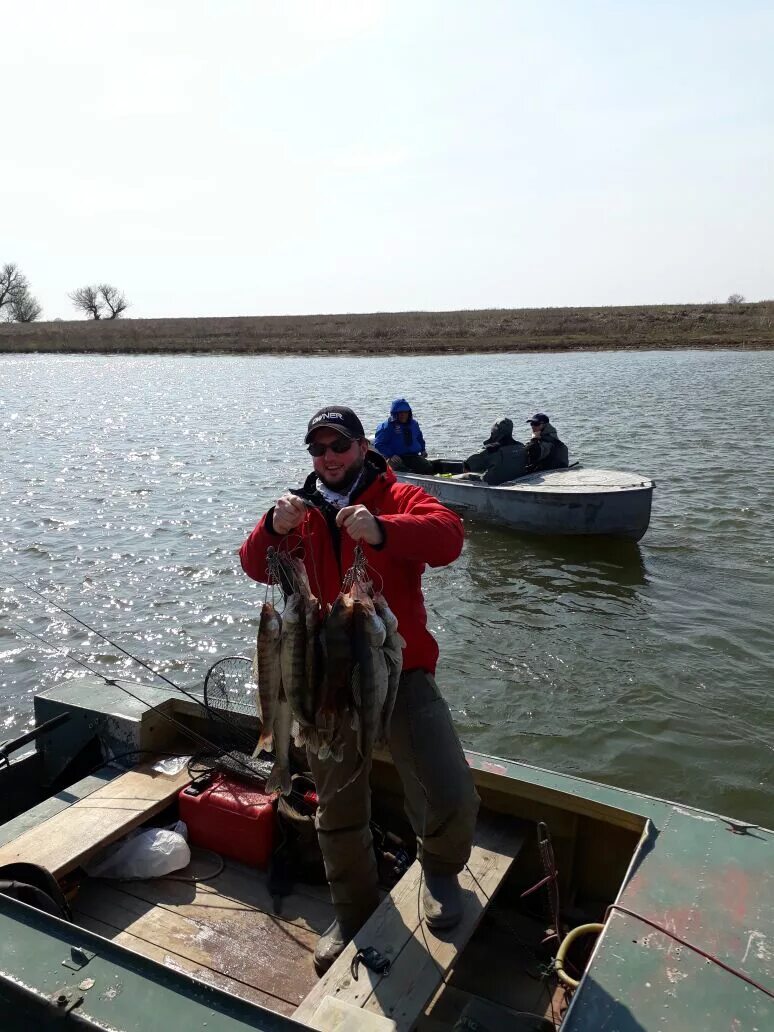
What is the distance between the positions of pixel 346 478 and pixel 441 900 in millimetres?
2113

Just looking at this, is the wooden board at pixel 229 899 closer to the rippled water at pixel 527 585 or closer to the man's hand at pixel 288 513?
the man's hand at pixel 288 513

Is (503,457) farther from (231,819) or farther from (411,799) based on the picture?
(411,799)

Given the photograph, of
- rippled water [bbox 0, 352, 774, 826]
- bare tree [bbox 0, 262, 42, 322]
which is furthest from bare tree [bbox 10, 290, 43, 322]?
rippled water [bbox 0, 352, 774, 826]

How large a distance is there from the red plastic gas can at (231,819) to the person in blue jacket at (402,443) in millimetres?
11180

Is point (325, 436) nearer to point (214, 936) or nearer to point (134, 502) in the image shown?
point (214, 936)

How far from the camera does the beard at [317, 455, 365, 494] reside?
152 inches

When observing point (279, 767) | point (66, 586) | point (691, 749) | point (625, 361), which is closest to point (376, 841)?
point (279, 767)

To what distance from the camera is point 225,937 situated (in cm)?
464

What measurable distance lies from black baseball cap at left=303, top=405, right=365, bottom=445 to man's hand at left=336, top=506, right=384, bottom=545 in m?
0.46

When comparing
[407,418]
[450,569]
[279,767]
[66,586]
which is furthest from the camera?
[407,418]

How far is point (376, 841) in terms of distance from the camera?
5.10 meters

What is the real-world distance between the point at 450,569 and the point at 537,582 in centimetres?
161

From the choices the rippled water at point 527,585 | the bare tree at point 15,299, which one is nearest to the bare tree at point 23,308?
the bare tree at point 15,299

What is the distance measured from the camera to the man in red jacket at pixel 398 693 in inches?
147
